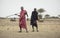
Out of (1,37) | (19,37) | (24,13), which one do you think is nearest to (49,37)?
(19,37)

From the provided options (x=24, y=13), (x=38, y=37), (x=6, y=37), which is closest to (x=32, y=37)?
(x=38, y=37)

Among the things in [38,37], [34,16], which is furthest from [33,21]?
[38,37]

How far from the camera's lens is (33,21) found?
1814cm

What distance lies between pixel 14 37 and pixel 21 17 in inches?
148

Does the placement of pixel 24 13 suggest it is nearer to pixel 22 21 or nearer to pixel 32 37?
pixel 22 21

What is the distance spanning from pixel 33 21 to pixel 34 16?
0.36 m

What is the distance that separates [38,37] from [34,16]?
14.4 feet

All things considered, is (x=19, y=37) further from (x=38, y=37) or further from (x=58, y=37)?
(x=58, y=37)

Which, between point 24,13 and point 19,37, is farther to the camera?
point 24,13

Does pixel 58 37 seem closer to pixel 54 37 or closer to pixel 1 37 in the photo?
pixel 54 37

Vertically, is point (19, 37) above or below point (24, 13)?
below

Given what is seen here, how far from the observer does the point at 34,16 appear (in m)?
18.0

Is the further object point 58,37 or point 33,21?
point 33,21

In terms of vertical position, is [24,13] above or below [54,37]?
above
